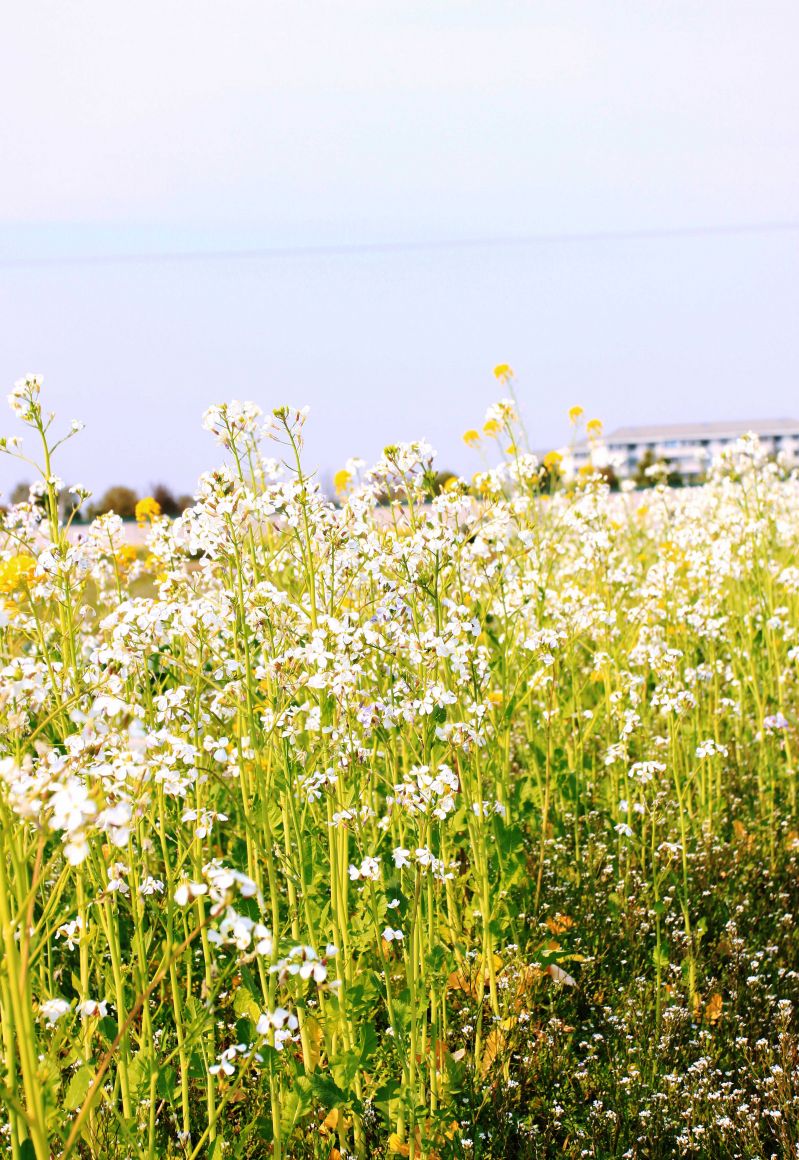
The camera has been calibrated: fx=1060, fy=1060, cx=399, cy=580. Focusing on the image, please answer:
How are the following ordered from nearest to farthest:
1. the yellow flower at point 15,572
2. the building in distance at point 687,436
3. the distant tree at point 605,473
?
the yellow flower at point 15,572 < the distant tree at point 605,473 < the building in distance at point 687,436

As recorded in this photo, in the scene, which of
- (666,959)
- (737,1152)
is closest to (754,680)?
(666,959)

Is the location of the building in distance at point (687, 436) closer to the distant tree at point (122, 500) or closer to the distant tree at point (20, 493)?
the distant tree at point (122, 500)

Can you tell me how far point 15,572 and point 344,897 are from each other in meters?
1.93

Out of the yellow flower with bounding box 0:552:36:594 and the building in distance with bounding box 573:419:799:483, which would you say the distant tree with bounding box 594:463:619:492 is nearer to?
the yellow flower with bounding box 0:552:36:594

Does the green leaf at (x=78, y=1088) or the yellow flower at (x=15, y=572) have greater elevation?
the yellow flower at (x=15, y=572)

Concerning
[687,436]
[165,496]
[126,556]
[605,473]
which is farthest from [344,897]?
[687,436]

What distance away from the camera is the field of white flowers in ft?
8.23

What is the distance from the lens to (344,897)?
9.35 feet

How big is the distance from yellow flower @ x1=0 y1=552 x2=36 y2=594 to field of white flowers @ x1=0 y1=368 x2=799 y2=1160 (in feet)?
0.20

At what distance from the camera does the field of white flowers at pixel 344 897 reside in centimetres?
251

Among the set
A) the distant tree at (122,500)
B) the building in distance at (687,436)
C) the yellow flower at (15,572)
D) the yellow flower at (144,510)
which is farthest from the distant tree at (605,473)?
the building in distance at (687,436)

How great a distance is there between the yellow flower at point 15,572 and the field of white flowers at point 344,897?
0.06m

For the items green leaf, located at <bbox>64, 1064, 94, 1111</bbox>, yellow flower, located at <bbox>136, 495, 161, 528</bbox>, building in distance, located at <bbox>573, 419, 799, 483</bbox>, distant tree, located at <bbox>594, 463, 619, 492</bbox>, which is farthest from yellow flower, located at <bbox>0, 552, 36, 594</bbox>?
building in distance, located at <bbox>573, 419, 799, 483</bbox>

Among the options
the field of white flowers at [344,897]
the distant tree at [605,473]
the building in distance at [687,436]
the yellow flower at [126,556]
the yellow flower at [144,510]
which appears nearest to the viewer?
the field of white flowers at [344,897]
